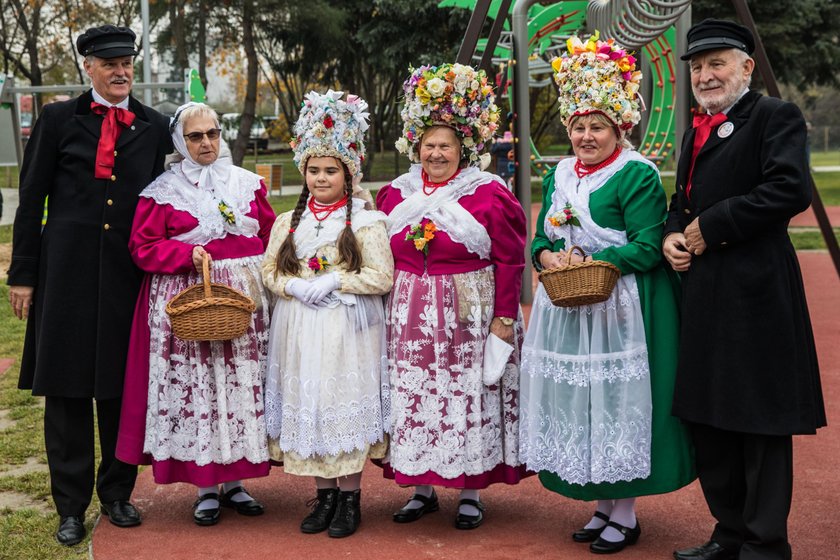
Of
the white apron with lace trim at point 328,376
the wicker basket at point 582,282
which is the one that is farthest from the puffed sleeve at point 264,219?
the wicker basket at point 582,282

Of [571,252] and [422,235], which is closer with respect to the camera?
[571,252]

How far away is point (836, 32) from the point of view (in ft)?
74.9

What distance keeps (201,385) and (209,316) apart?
512 mm

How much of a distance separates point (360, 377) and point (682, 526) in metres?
1.64

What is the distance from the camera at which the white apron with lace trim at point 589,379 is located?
4.14m

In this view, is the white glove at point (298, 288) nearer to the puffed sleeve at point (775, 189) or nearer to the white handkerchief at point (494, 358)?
the white handkerchief at point (494, 358)

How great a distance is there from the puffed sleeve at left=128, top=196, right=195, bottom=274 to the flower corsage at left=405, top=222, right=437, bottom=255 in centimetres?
101

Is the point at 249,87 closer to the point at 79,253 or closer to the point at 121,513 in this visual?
the point at 79,253

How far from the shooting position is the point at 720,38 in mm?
3840

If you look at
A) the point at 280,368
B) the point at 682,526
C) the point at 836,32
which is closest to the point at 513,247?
the point at 280,368

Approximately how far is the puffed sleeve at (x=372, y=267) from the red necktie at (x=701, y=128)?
4.46 ft

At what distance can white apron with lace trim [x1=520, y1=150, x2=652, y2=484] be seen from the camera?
163 inches

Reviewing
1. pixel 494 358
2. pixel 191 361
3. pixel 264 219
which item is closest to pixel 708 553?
pixel 494 358

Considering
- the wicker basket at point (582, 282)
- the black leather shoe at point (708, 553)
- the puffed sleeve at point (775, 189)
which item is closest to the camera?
the puffed sleeve at point (775, 189)
